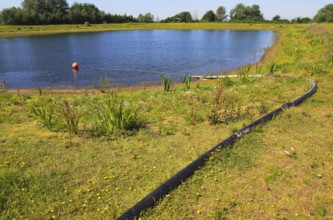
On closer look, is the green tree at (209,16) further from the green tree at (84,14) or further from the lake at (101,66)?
the lake at (101,66)

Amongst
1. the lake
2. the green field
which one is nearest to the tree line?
the lake

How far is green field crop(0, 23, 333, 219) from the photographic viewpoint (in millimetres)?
5188

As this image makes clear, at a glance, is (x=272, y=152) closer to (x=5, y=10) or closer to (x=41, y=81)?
(x=41, y=81)

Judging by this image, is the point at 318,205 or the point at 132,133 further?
the point at 132,133

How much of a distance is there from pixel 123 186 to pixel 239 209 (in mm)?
2256

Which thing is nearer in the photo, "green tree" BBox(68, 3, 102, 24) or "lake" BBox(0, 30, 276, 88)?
"lake" BBox(0, 30, 276, 88)

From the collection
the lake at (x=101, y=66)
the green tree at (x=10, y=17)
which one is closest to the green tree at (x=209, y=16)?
the green tree at (x=10, y=17)

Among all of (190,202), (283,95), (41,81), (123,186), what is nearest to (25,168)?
(123,186)

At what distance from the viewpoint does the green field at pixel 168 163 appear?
519cm

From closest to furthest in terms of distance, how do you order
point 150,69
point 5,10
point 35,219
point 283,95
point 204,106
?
point 35,219 → point 204,106 → point 283,95 → point 150,69 → point 5,10

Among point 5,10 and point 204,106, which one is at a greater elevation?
point 5,10

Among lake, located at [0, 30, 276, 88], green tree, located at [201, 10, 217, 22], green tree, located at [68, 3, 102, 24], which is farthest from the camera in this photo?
green tree, located at [201, 10, 217, 22]

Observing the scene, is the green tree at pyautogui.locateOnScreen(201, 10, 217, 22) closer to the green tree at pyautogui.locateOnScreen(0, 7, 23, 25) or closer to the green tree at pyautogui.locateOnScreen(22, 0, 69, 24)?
the green tree at pyautogui.locateOnScreen(22, 0, 69, 24)

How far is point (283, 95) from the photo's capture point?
12102mm
